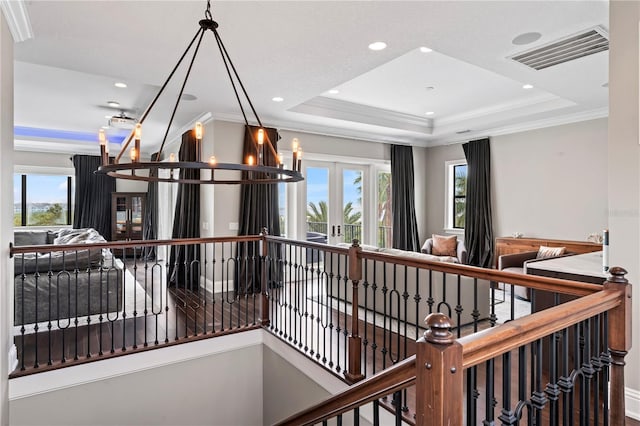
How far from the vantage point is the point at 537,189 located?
6219 millimetres

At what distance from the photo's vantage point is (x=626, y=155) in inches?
91.6

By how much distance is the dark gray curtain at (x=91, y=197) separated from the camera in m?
9.09

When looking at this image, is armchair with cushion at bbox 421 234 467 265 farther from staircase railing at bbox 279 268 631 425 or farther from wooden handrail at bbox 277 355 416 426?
wooden handrail at bbox 277 355 416 426

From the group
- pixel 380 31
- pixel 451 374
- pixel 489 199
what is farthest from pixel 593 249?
pixel 451 374

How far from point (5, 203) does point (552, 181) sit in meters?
6.94

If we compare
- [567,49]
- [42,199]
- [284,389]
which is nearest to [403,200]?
[567,49]

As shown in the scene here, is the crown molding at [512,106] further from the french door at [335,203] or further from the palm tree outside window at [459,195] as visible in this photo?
the french door at [335,203]

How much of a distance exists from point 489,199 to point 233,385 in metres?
5.37

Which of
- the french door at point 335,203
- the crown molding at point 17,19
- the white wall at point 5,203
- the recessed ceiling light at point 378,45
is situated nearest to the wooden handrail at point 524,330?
the recessed ceiling light at point 378,45

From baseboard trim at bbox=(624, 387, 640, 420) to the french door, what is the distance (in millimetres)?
4822

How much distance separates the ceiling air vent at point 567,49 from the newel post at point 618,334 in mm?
2549

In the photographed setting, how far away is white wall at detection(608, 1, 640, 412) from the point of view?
226cm

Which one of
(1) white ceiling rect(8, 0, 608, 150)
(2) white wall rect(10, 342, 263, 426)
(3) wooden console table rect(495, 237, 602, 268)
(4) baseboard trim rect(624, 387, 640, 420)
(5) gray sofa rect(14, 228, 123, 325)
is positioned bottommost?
(2) white wall rect(10, 342, 263, 426)

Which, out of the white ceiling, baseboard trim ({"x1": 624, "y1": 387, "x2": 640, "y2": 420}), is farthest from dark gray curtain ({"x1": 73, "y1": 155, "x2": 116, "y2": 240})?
baseboard trim ({"x1": 624, "y1": 387, "x2": 640, "y2": 420})
